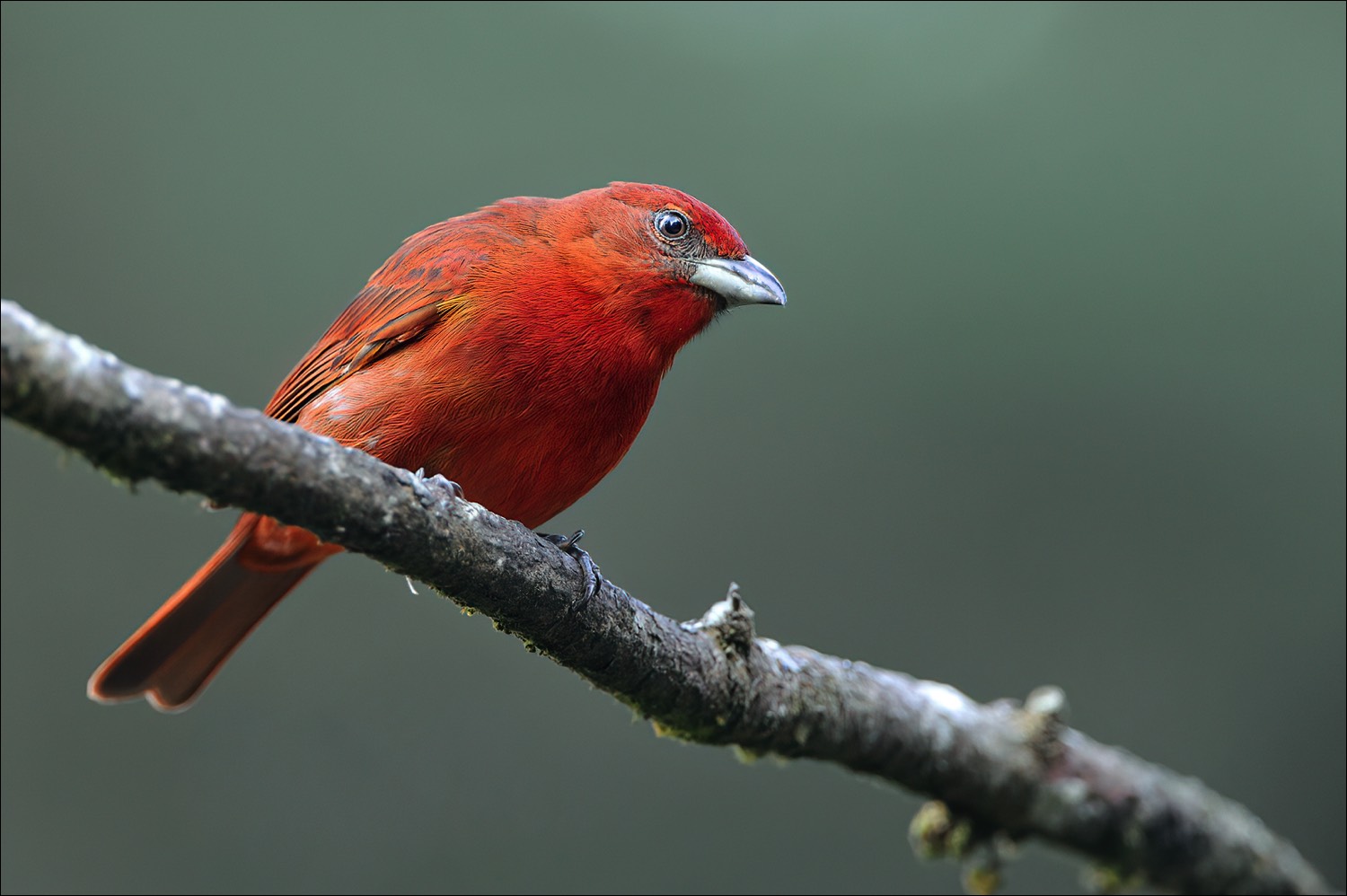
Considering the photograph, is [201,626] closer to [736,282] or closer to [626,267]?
[626,267]

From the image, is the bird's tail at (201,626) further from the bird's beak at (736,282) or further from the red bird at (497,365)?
the bird's beak at (736,282)

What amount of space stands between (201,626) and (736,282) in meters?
2.08

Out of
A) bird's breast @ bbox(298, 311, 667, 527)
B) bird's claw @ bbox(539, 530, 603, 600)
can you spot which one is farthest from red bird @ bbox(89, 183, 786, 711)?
bird's claw @ bbox(539, 530, 603, 600)

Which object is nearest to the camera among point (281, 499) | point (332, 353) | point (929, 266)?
point (281, 499)

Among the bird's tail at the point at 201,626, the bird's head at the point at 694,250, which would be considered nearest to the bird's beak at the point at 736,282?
the bird's head at the point at 694,250

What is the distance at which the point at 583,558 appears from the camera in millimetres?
2791

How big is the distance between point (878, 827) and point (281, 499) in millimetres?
3825

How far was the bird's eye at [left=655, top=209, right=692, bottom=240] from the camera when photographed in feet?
12.3

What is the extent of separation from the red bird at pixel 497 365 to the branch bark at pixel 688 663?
24.4 inches

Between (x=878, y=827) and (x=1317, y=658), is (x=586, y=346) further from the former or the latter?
(x=1317, y=658)

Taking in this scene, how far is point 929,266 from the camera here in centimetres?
535

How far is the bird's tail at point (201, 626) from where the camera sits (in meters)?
3.84

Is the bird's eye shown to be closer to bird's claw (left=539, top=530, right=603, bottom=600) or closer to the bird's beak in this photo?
the bird's beak

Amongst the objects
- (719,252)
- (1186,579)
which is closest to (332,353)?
(719,252)
